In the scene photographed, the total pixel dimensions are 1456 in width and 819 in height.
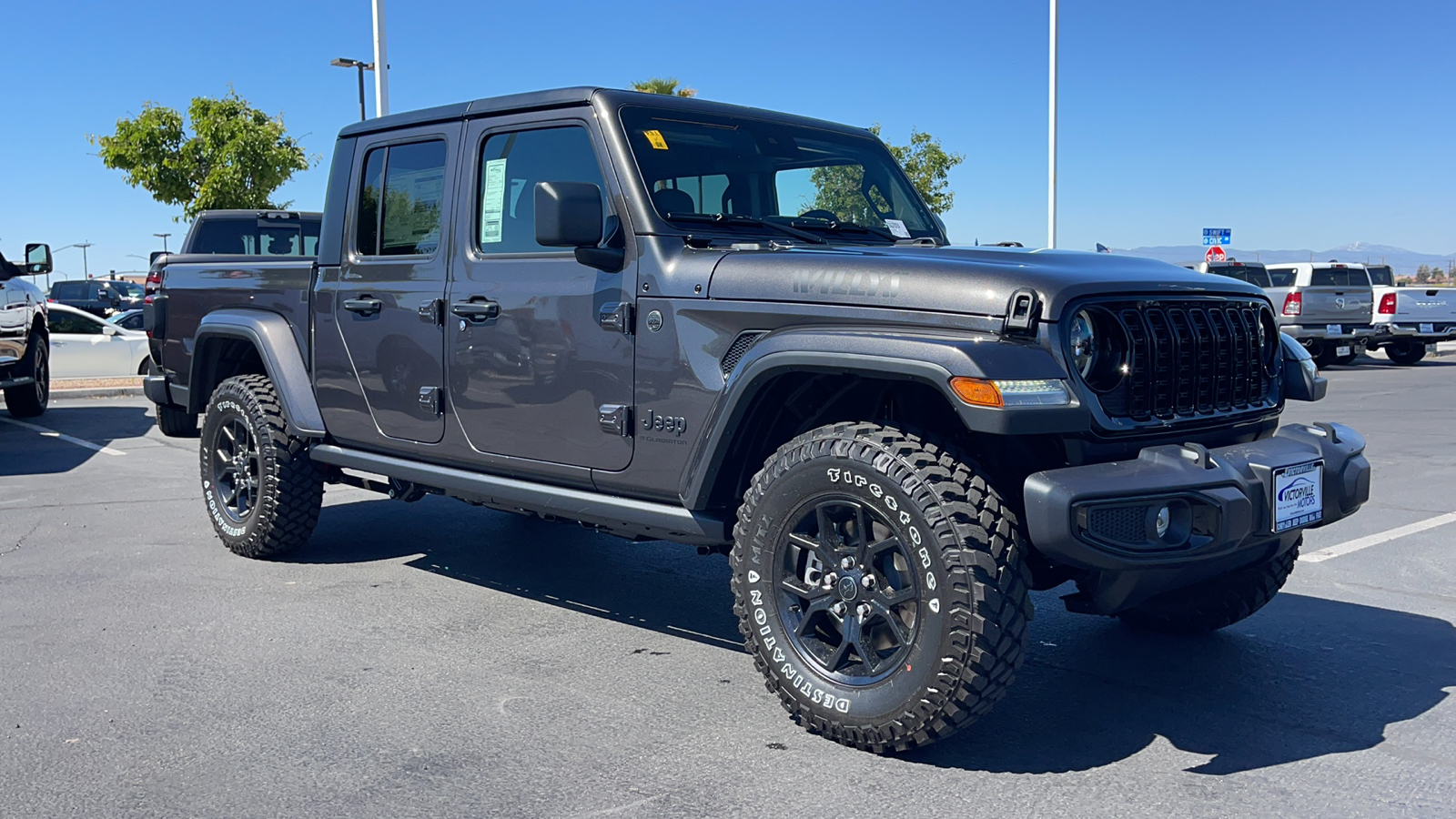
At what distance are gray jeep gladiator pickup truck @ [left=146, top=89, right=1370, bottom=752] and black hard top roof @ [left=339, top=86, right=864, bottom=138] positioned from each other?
0.05ft

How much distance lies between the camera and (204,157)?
2838cm

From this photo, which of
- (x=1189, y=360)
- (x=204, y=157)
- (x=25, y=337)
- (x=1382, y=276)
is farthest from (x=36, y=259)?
(x=1382, y=276)

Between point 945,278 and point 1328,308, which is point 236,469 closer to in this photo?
point 945,278

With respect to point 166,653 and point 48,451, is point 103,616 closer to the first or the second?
point 166,653

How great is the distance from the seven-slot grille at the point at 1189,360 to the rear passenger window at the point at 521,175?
1.97 meters

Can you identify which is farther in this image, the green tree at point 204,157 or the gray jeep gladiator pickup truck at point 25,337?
the green tree at point 204,157

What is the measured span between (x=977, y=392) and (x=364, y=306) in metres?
2.94

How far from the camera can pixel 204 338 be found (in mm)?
6387

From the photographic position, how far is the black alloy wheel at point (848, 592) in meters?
3.59

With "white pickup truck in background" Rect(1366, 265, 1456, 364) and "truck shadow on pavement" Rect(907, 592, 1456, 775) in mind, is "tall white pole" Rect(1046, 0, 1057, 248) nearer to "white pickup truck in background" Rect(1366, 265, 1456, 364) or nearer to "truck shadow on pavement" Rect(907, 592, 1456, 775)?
"white pickup truck in background" Rect(1366, 265, 1456, 364)

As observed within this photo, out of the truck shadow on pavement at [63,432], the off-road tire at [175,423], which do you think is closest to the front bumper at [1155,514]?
the off-road tire at [175,423]

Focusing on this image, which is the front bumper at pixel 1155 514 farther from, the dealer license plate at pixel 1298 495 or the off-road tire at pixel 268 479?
the off-road tire at pixel 268 479

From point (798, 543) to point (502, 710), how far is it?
1.10 metres

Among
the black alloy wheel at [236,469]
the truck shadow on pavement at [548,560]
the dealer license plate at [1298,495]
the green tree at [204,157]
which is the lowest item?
the truck shadow on pavement at [548,560]
